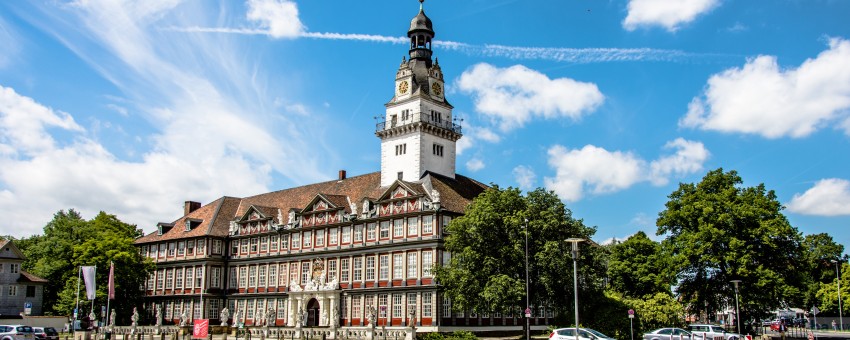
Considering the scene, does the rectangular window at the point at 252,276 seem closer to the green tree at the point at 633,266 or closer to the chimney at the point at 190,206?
the chimney at the point at 190,206

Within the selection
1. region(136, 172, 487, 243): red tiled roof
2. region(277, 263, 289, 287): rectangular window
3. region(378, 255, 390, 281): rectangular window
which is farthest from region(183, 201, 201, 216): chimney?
region(378, 255, 390, 281): rectangular window

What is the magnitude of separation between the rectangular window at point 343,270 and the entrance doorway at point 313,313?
12.0ft

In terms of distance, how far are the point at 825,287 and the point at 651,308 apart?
101 ft

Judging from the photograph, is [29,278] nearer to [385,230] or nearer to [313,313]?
[313,313]

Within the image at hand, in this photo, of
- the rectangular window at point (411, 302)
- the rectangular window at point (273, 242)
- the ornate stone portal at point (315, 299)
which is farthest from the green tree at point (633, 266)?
the rectangular window at point (273, 242)

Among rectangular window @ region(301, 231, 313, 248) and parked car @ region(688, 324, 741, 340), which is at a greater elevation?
rectangular window @ region(301, 231, 313, 248)

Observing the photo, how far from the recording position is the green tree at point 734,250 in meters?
53.6

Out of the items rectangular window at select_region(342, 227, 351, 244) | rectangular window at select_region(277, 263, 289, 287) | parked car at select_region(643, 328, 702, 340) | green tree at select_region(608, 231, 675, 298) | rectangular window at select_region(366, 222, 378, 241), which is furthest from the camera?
rectangular window at select_region(277, 263, 289, 287)

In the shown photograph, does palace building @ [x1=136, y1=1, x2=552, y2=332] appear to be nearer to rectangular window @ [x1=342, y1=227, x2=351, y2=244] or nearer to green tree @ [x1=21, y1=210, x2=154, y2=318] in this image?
rectangular window @ [x1=342, y1=227, x2=351, y2=244]

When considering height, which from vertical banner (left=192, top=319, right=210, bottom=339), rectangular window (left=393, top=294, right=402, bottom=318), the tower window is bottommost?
vertical banner (left=192, top=319, right=210, bottom=339)

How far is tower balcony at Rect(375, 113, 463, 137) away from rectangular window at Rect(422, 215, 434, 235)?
381 inches

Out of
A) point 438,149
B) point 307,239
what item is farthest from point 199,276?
point 438,149

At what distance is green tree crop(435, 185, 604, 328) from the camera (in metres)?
52.6

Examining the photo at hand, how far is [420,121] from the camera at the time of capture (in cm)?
6975
